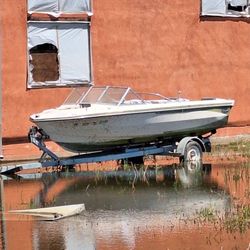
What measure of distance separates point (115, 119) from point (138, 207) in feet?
13.4

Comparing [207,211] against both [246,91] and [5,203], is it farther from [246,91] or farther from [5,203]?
[246,91]

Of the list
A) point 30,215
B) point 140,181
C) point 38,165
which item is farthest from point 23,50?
point 30,215

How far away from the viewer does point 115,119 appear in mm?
14781

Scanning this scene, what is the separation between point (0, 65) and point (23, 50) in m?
0.69

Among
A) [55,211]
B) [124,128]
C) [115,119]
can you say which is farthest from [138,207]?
[124,128]

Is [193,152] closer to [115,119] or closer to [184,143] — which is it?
[184,143]

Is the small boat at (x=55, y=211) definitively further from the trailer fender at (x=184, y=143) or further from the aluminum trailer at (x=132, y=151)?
the trailer fender at (x=184, y=143)

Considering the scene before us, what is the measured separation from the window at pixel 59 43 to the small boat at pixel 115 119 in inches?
113

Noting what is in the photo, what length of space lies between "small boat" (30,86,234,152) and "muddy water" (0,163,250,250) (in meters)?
0.66

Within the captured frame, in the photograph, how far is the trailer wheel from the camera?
1554cm

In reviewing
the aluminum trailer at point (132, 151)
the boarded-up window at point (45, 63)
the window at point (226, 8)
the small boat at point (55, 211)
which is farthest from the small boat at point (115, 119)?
the window at point (226, 8)

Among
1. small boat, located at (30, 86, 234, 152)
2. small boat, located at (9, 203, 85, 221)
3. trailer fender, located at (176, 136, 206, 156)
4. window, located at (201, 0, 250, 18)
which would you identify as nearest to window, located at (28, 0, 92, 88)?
small boat, located at (30, 86, 234, 152)

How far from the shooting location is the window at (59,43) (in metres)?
17.9

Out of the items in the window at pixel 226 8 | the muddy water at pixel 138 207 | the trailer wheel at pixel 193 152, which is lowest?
the muddy water at pixel 138 207
